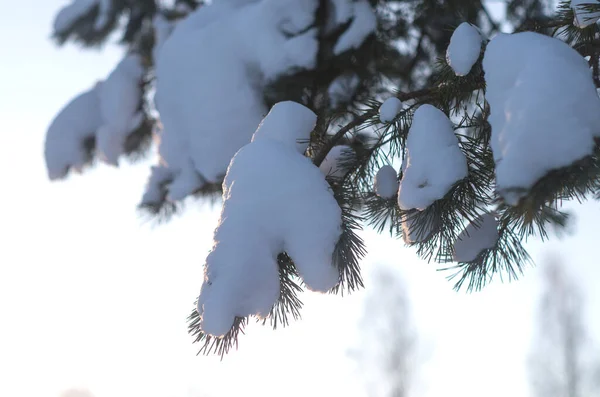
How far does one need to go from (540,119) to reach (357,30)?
1.97 metres

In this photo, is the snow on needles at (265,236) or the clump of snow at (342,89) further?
the clump of snow at (342,89)

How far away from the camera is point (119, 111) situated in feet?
12.5

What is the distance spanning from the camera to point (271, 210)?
4.27 ft

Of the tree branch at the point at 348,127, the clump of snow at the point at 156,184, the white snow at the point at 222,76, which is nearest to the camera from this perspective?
the tree branch at the point at 348,127

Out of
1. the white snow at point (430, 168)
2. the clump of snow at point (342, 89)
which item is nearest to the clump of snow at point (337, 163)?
the white snow at point (430, 168)

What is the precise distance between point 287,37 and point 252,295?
69.9 inches

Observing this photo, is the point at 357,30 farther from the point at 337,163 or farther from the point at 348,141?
the point at 337,163

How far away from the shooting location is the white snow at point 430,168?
1.23m

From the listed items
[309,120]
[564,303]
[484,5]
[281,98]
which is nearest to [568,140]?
[309,120]

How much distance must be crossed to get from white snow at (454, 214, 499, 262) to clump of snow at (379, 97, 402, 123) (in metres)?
0.33

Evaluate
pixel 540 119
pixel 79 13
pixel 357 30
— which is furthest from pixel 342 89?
pixel 79 13

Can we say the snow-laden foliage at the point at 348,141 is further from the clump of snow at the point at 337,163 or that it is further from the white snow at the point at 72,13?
the white snow at the point at 72,13

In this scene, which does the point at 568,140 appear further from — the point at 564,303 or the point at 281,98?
the point at 564,303

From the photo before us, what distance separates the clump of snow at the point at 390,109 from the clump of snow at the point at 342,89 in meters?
1.26
